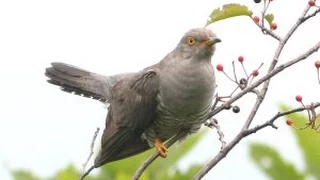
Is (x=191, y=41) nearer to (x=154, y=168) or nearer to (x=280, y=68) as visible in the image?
(x=280, y=68)

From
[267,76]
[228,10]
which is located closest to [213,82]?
[228,10]

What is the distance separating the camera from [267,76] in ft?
11.0

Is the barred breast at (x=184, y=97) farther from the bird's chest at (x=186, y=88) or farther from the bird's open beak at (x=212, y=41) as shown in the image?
the bird's open beak at (x=212, y=41)

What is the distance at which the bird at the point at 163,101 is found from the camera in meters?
4.35

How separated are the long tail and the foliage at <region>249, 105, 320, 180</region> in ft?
3.58

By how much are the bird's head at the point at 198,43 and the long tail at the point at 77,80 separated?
41.9 inches

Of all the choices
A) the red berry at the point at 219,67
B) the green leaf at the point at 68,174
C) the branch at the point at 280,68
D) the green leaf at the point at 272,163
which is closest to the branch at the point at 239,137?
the branch at the point at 280,68

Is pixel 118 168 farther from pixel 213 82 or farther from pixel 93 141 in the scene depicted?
pixel 93 141

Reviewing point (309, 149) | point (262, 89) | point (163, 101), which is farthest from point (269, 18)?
point (309, 149)

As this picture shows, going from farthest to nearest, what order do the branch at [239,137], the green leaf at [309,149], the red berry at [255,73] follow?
the green leaf at [309,149] < the red berry at [255,73] < the branch at [239,137]

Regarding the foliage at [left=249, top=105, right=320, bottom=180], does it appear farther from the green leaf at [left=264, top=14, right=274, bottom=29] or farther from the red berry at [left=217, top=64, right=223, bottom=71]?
the green leaf at [left=264, top=14, right=274, bottom=29]

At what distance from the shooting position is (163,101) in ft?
14.8

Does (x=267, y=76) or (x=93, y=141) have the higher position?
(x=267, y=76)

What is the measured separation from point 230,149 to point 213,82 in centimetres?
112
